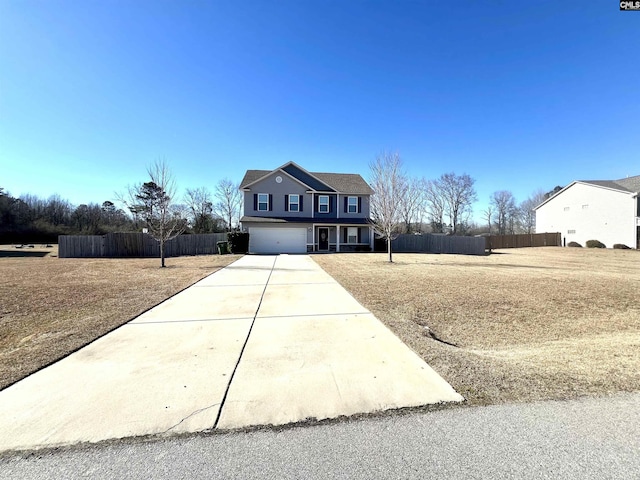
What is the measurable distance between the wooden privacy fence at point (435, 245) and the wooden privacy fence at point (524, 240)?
9288mm

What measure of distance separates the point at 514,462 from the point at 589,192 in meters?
39.5

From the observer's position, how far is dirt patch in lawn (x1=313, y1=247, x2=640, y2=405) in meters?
2.97

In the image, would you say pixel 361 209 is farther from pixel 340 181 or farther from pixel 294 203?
pixel 294 203

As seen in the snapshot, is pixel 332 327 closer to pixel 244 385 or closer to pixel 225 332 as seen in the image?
pixel 225 332

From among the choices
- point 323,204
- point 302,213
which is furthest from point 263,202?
point 323,204

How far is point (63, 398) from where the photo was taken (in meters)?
2.74

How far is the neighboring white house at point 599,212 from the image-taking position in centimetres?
2652

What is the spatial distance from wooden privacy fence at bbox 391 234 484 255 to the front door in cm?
611

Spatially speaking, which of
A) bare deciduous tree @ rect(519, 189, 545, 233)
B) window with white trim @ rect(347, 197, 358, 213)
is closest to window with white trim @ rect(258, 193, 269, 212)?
window with white trim @ rect(347, 197, 358, 213)

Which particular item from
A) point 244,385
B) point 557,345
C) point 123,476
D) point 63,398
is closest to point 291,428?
point 244,385

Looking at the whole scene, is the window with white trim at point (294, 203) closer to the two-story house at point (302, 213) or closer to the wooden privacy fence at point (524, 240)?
the two-story house at point (302, 213)

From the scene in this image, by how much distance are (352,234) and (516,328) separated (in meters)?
18.9

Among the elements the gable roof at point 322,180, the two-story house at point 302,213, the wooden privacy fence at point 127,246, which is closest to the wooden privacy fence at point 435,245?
the two-story house at point 302,213

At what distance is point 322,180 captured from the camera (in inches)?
992
